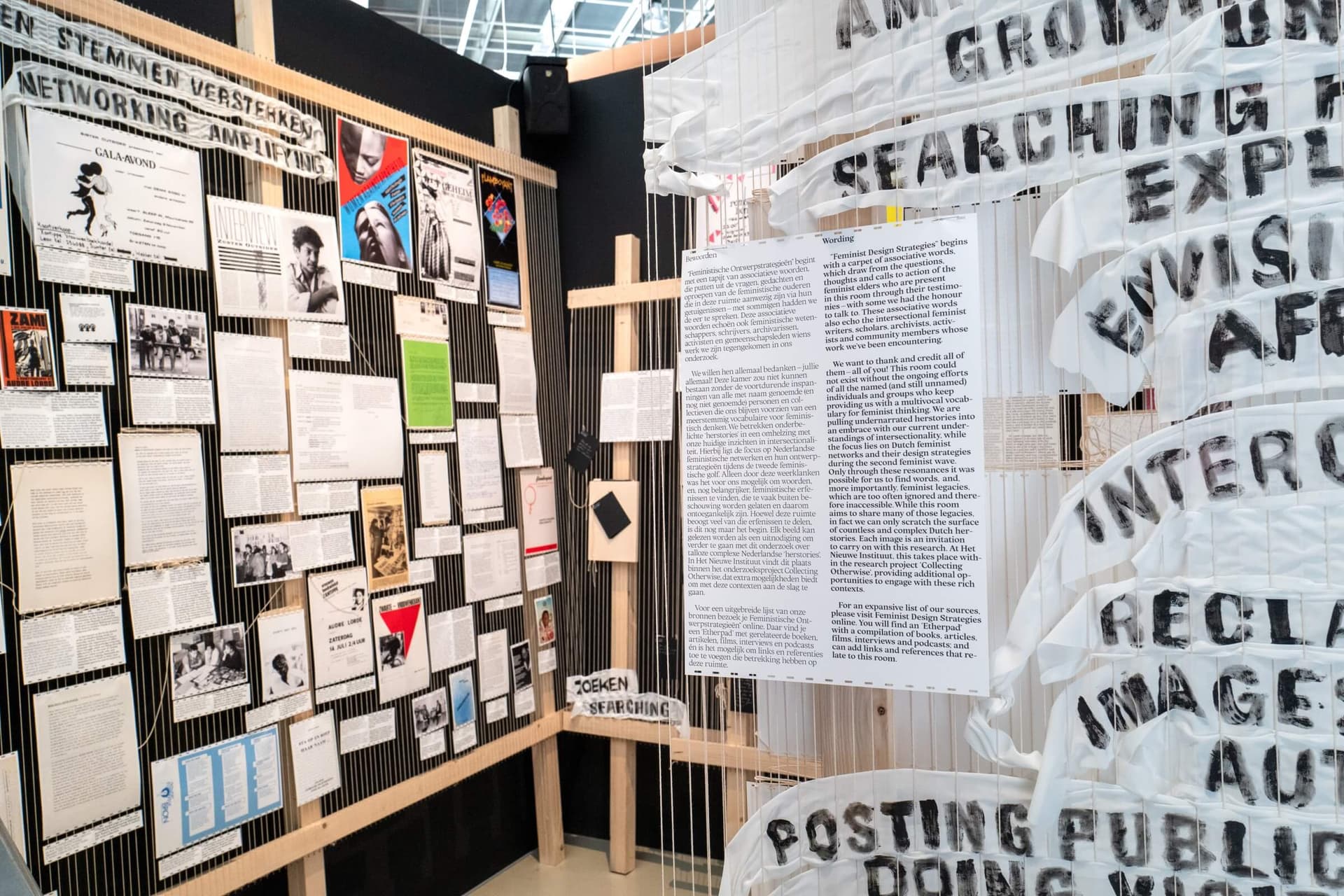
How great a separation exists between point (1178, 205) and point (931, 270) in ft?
1.16

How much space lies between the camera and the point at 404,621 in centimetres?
279

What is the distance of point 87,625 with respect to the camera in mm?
1996

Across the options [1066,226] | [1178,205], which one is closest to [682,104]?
[1066,226]

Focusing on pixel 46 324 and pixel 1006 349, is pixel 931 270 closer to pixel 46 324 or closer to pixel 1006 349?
pixel 1006 349

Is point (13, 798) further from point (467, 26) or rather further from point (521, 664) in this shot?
point (467, 26)

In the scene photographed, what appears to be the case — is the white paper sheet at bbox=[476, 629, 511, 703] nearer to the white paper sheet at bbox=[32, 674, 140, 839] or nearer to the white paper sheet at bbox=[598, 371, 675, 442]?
the white paper sheet at bbox=[598, 371, 675, 442]

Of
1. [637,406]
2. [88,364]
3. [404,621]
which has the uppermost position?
[88,364]

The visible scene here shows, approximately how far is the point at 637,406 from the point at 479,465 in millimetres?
597

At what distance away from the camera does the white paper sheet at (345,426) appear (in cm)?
248

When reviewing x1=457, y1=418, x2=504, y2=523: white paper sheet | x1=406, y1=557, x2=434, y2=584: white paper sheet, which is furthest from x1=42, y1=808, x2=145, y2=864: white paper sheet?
x1=457, y1=418, x2=504, y2=523: white paper sheet

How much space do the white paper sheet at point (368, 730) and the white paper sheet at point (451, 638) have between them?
8.6 inches

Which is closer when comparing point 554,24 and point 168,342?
point 168,342

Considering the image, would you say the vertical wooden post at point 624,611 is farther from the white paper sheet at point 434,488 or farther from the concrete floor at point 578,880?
the white paper sheet at point 434,488

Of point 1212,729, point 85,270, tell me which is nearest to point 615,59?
point 85,270
